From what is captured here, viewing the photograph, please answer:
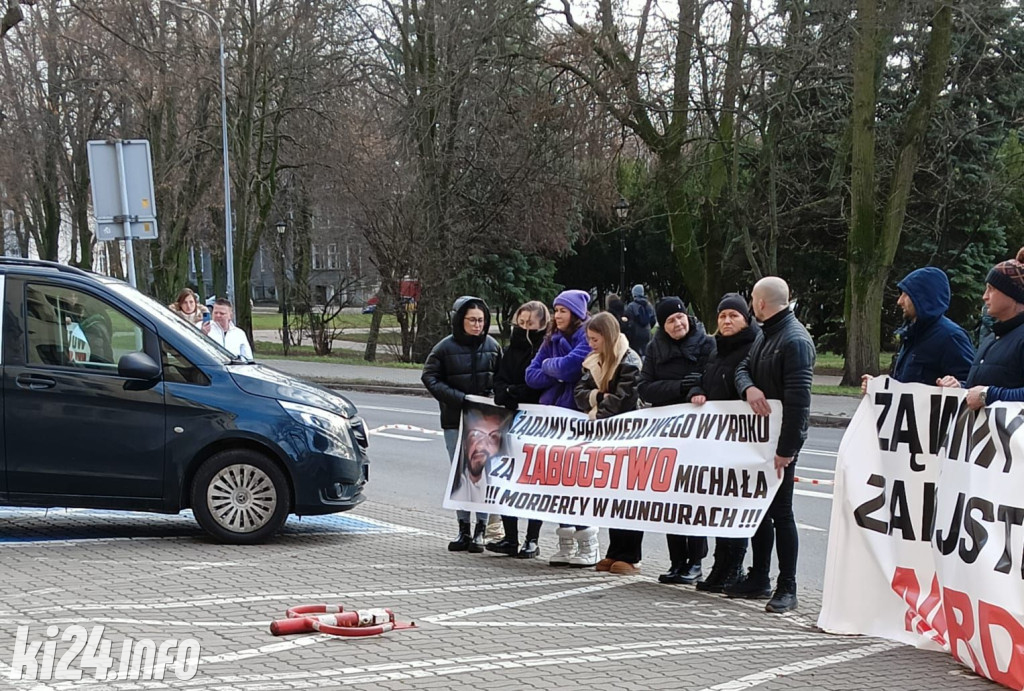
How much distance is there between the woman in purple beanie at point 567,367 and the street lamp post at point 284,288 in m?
34.2

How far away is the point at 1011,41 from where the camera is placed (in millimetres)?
30266

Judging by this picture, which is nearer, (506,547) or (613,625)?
(613,625)

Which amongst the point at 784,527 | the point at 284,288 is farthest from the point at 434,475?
the point at 284,288

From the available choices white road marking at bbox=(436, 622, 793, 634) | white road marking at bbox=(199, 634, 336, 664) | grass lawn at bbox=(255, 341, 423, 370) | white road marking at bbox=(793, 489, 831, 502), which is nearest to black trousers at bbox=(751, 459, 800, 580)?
white road marking at bbox=(436, 622, 793, 634)

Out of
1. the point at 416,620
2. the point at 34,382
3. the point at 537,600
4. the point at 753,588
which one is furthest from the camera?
the point at 34,382

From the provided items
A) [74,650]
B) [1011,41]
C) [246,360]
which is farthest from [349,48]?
[74,650]

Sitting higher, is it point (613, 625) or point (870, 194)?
point (870, 194)

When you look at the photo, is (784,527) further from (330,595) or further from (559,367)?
(330,595)

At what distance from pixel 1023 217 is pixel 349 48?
20.7 metres

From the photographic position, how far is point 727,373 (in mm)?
7559

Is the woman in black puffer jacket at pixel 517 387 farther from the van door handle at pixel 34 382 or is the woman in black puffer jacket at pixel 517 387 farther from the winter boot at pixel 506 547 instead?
the van door handle at pixel 34 382

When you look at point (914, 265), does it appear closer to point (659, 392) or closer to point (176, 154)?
point (176, 154)

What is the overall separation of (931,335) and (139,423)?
5229mm

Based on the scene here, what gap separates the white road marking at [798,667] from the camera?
533 centimetres
